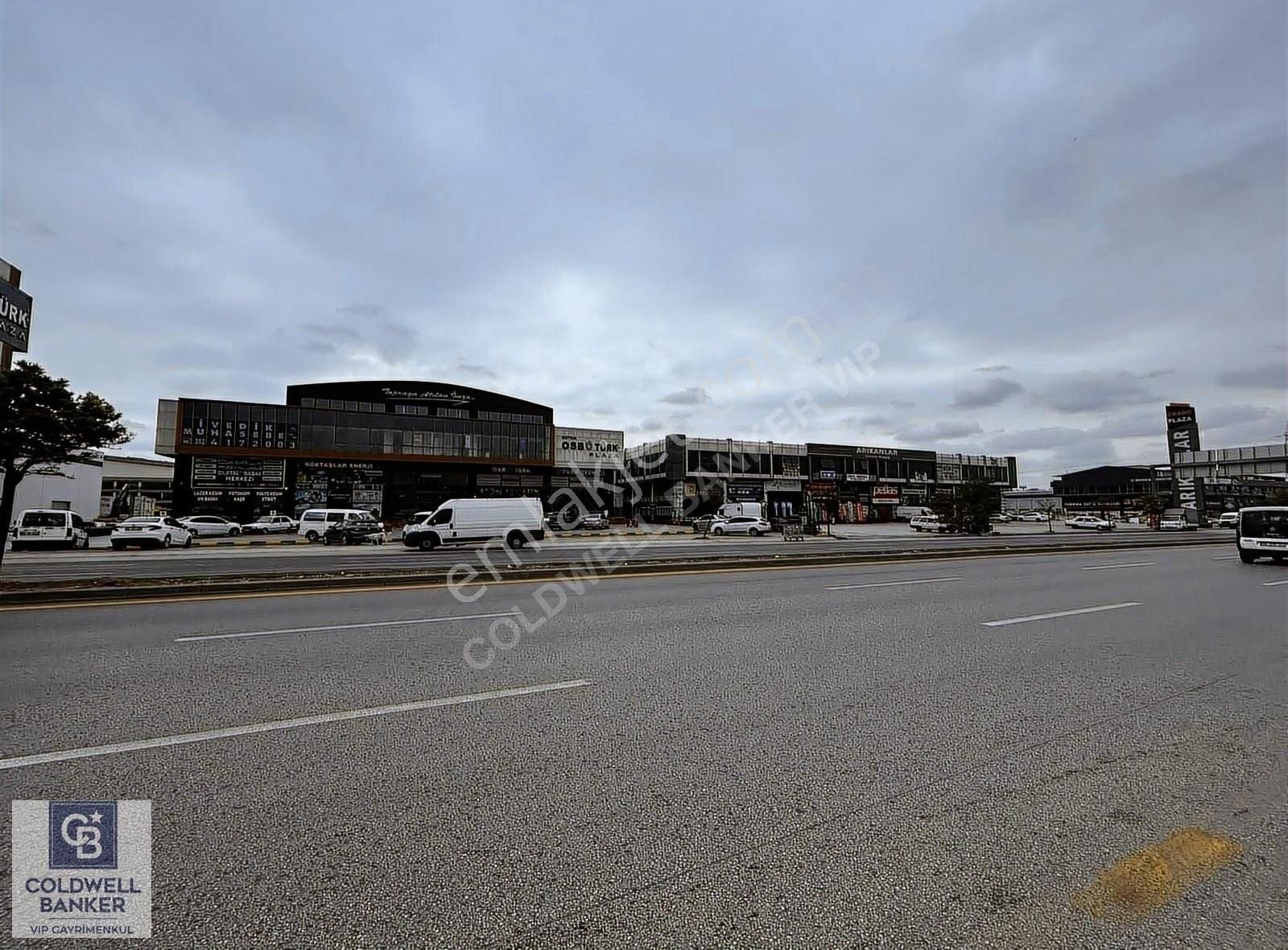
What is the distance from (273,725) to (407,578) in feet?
32.3

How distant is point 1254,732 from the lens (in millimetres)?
4547

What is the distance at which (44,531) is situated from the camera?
96.9 ft

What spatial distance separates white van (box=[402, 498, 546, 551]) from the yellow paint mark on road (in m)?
27.3

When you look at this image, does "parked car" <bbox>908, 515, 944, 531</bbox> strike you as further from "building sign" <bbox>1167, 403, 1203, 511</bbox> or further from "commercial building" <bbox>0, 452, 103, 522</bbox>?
"commercial building" <bbox>0, 452, 103, 522</bbox>

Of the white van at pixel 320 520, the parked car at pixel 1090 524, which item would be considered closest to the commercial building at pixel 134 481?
the white van at pixel 320 520

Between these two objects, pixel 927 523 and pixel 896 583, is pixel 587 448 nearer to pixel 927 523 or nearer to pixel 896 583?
pixel 927 523

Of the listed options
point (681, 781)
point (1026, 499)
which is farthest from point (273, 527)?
point (1026, 499)

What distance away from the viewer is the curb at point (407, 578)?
10.8 metres

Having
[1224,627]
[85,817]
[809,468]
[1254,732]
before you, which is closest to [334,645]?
[85,817]

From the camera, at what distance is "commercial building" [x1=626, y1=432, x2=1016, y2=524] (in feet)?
264

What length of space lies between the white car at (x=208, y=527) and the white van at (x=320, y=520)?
5.38 meters

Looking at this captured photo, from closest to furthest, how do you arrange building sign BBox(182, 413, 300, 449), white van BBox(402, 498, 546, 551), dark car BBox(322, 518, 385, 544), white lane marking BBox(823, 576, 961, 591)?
white lane marking BBox(823, 576, 961, 591) < white van BBox(402, 498, 546, 551) < dark car BBox(322, 518, 385, 544) < building sign BBox(182, 413, 300, 449)

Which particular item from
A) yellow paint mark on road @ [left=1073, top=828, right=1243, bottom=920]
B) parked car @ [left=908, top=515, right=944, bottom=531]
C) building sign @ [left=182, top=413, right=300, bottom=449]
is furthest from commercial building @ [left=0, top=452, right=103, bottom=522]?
parked car @ [left=908, top=515, right=944, bottom=531]

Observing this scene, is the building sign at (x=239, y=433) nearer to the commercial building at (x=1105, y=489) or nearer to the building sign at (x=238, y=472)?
the building sign at (x=238, y=472)
